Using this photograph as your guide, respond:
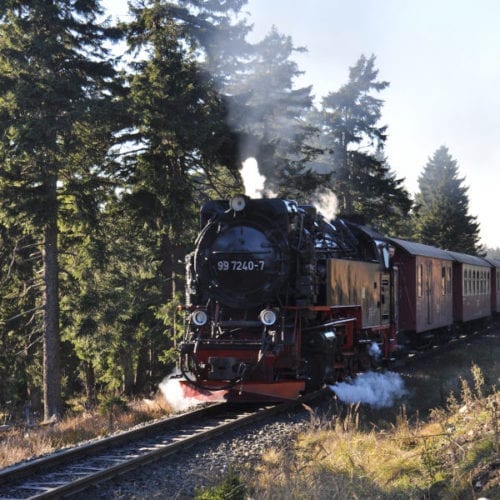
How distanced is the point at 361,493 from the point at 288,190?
14982 millimetres

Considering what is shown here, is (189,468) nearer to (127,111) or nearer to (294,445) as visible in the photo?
(294,445)

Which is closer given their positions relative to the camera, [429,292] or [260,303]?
[260,303]

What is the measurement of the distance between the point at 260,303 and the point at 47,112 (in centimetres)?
816

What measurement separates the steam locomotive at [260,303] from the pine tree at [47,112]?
5.36 m

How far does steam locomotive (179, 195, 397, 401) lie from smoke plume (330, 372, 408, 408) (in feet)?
1.67

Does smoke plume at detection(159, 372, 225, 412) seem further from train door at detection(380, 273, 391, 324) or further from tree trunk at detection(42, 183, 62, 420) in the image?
tree trunk at detection(42, 183, 62, 420)

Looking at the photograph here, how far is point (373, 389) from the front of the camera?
12.0 m

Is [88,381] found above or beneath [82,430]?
beneath

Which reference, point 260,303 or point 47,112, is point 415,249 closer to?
point 260,303

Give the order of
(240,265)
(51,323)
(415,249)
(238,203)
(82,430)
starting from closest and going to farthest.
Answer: (240,265)
(238,203)
(82,430)
(51,323)
(415,249)

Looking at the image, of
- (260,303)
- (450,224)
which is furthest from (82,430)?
(450,224)

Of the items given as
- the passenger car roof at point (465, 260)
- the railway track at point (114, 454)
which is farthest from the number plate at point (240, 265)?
the passenger car roof at point (465, 260)

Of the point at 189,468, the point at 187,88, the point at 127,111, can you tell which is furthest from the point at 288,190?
the point at 189,468

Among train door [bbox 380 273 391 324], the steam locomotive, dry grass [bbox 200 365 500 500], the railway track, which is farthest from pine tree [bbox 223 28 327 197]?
dry grass [bbox 200 365 500 500]
